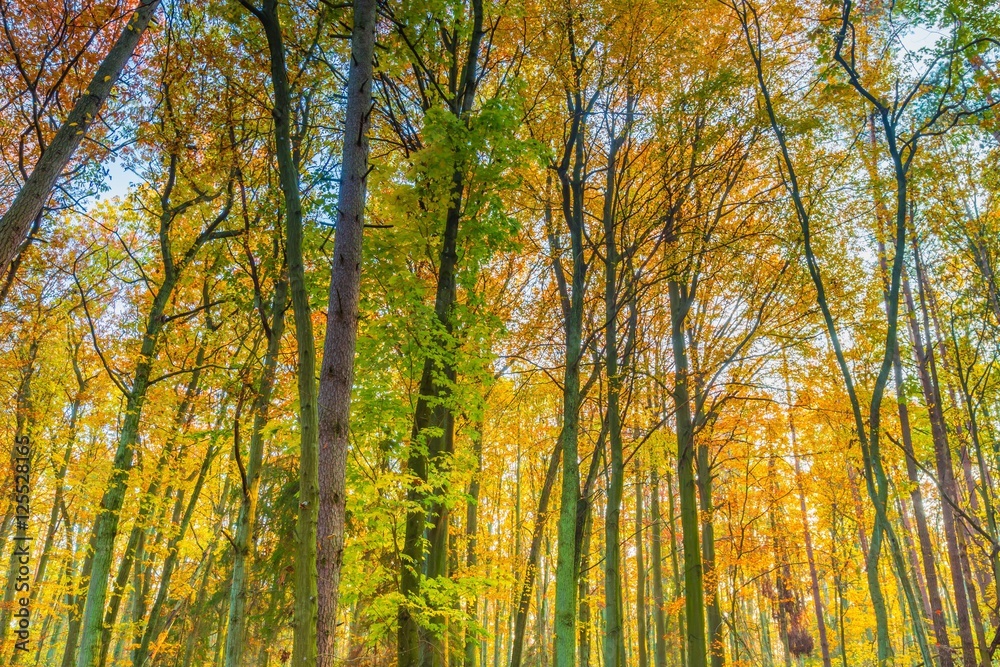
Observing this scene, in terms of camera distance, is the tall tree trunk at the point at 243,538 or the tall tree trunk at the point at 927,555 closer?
the tall tree trunk at the point at 243,538

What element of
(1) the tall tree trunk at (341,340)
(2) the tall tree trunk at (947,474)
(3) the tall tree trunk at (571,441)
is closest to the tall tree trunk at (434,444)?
(3) the tall tree trunk at (571,441)

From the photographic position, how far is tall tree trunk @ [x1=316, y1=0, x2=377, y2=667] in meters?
3.23

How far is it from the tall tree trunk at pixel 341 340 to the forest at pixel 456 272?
22 mm

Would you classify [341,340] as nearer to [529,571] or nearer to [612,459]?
[612,459]

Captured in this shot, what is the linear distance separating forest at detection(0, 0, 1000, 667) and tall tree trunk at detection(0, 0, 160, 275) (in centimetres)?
3

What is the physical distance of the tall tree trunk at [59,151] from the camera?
15.8 ft

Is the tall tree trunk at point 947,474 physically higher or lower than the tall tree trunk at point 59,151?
lower

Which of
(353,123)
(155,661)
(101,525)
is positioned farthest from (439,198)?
(155,661)

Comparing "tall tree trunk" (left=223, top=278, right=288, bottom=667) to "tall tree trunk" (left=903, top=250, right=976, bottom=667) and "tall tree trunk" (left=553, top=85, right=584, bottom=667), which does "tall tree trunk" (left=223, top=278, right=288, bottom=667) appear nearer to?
"tall tree trunk" (left=553, top=85, right=584, bottom=667)

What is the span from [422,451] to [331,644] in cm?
249

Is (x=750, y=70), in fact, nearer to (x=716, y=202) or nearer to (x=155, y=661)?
(x=716, y=202)

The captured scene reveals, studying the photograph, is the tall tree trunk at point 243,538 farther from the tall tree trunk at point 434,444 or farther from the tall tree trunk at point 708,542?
the tall tree trunk at point 708,542

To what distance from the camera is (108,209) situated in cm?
1347
